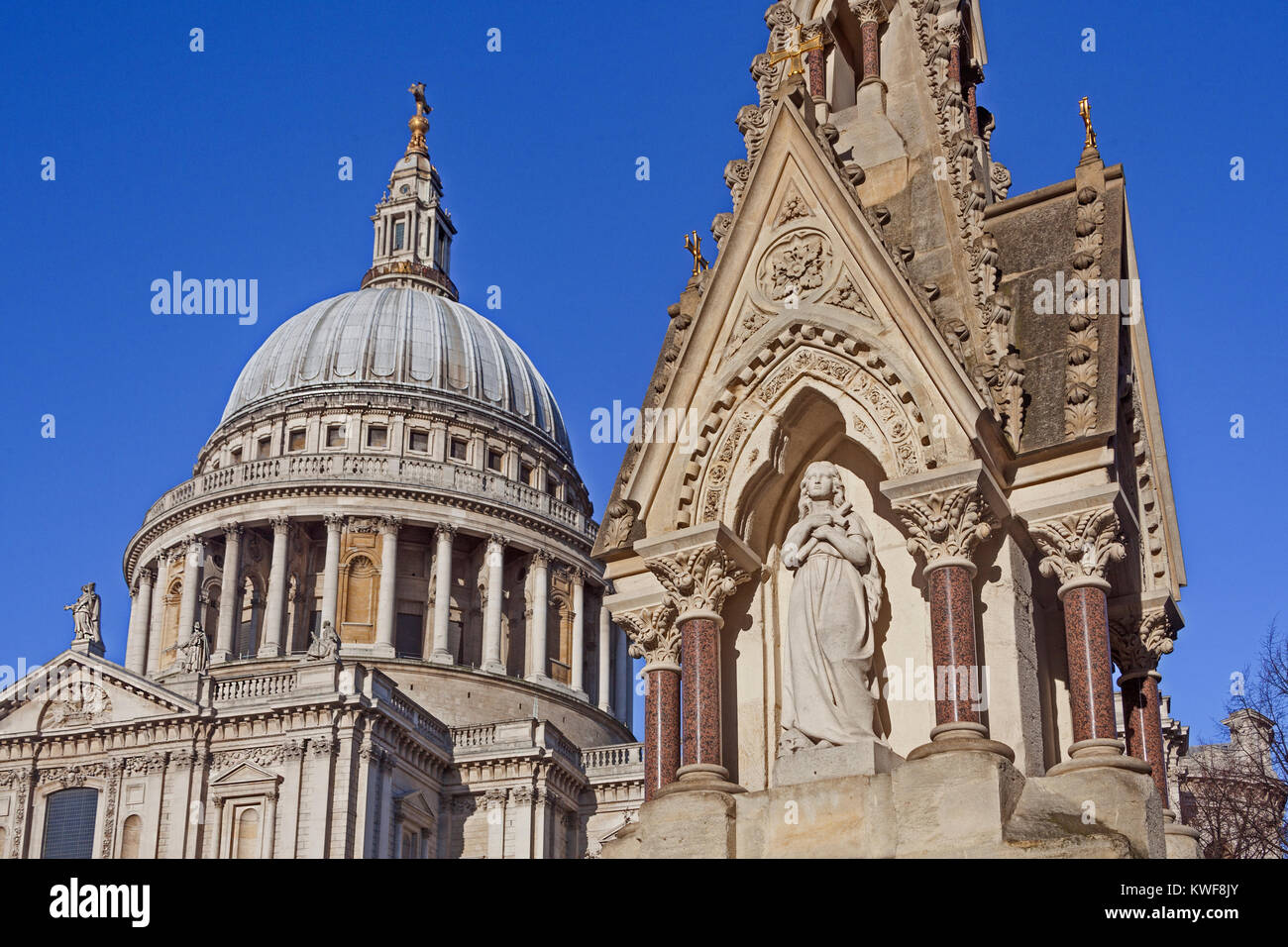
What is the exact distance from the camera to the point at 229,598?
87.2 m

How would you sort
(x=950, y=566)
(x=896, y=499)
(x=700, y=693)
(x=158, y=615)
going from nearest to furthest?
(x=950, y=566) < (x=896, y=499) < (x=700, y=693) < (x=158, y=615)

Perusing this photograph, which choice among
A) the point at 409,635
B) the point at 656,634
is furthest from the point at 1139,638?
the point at 409,635

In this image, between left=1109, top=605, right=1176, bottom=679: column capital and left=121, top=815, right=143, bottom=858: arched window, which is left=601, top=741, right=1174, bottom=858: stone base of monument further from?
left=121, top=815, right=143, bottom=858: arched window

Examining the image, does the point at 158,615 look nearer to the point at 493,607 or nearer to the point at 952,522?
the point at 493,607

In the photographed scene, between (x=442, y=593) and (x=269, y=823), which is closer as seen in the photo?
(x=269, y=823)

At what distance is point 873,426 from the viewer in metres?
15.9

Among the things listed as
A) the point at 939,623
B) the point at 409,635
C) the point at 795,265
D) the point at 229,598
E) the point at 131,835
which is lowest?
the point at 939,623

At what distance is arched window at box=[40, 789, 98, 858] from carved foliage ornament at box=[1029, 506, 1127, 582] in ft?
198

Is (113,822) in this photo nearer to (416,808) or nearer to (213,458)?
(416,808)

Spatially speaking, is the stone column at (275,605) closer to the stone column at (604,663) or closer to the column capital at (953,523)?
the stone column at (604,663)

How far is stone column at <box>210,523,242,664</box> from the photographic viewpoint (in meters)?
85.6

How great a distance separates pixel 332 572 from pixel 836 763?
75.3m

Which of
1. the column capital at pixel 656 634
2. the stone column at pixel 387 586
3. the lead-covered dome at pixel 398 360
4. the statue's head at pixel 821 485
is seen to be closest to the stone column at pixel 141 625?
the lead-covered dome at pixel 398 360
